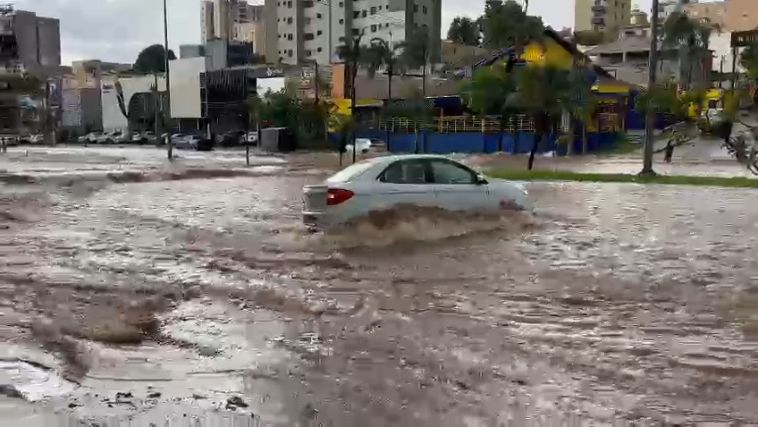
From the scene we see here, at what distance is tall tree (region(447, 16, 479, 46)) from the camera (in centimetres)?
12275

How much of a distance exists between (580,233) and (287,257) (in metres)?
5.54

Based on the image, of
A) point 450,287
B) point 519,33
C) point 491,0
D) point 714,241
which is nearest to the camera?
point 450,287

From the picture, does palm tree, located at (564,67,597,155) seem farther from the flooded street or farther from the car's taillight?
the car's taillight

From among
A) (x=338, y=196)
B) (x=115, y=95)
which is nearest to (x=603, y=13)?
(x=115, y=95)

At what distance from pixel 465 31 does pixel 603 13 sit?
→ 32.6 meters

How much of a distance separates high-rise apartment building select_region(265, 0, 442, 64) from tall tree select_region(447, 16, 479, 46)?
11710mm

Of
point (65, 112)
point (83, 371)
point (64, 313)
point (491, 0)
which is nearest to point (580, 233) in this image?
point (64, 313)

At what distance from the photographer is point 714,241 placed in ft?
46.0

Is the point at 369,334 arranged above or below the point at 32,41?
→ below

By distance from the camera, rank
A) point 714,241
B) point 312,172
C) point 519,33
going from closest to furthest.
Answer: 1. point 714,241
2. point 312,172
3. point 519,33

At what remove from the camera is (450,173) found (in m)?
14.2

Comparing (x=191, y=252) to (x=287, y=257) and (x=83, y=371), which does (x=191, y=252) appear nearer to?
(x=287, y=257)

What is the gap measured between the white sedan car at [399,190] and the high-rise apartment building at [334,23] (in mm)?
89532

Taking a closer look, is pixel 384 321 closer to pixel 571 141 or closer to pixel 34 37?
pixel 571 141
